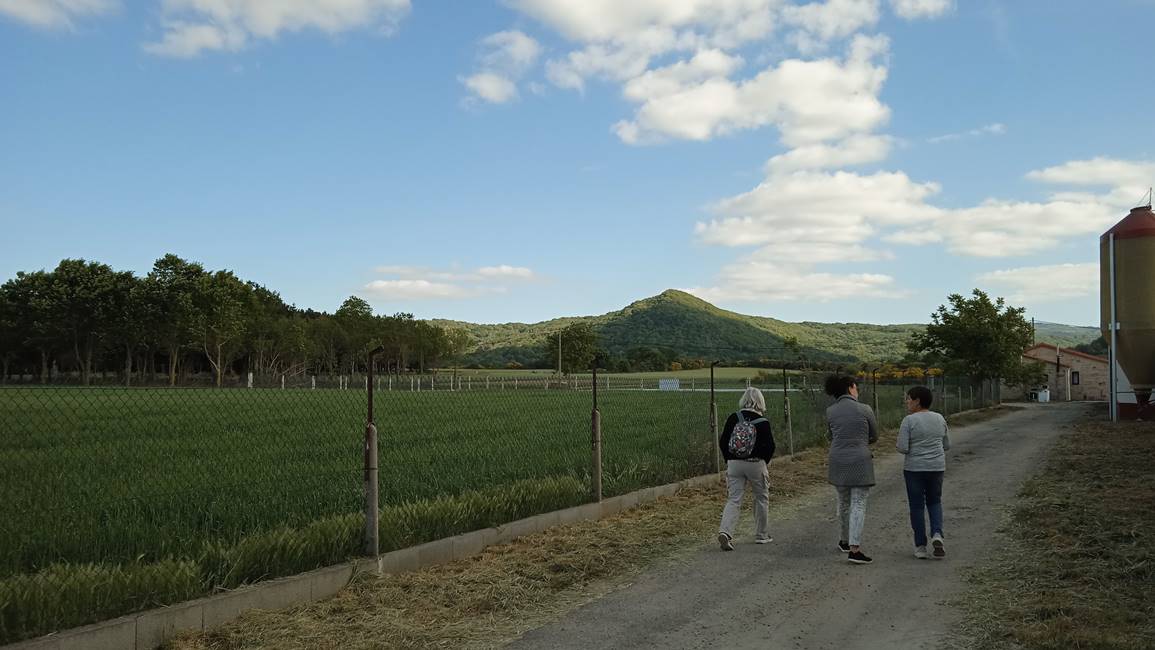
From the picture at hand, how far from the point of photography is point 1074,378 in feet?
223

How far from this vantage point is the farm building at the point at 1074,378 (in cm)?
6631

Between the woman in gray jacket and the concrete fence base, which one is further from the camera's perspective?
the woman in gray jacket

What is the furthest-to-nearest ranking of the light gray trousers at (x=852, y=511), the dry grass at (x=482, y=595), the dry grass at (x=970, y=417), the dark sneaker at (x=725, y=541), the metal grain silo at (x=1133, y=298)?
the metal grain silo at (x=1133, y=298), the dry grass at (x=970, y=417), the dark sneaker at (x=725, y=541), the light gray trousers at (x=852, y=511), the dry grass at (x=482, y=595)

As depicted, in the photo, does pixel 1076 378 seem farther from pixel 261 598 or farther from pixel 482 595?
pixel 261 598

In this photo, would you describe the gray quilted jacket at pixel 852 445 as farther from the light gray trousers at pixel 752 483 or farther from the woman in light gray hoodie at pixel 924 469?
the light gray trousers at pixel 752 483

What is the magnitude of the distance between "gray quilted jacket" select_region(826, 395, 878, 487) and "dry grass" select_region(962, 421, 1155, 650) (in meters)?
1.31

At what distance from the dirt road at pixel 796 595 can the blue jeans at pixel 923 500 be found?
0.93 feet

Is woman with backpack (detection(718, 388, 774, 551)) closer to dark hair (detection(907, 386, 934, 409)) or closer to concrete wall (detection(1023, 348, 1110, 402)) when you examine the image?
dark hair (detection(907, 386, 934, 409))

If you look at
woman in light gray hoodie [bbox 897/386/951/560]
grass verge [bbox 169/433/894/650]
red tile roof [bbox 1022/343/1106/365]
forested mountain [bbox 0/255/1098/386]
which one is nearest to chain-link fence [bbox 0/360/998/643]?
grass verge [bbox 169/433/894/650]

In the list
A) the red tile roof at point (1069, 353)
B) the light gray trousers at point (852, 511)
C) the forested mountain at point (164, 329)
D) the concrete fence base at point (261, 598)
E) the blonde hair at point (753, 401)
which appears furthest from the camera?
the red tile roof at point (1069, 353)

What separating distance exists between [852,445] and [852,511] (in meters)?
0.64

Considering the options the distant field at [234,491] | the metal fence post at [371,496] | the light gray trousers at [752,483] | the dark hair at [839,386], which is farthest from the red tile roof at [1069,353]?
the metal fence post at [371,496]

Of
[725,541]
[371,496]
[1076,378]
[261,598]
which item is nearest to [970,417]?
[725,541]

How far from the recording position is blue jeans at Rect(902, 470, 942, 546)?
8.00 metres
